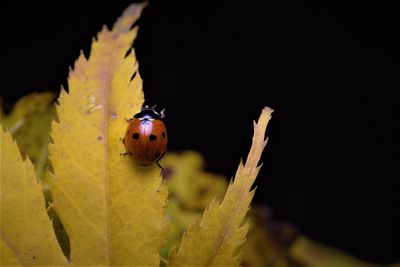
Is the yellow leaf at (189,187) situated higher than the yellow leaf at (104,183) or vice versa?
the yellow leaf at (189,187)

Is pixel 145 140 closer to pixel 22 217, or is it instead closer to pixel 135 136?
pixel 135 136

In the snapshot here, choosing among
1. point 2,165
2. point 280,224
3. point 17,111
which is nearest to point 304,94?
point 280,224

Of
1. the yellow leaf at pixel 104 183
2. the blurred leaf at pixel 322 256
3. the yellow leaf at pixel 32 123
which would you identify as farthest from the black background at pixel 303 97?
the yellow leaf at pixel 104 183

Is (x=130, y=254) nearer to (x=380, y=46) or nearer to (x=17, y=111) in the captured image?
(x=17, y=111)

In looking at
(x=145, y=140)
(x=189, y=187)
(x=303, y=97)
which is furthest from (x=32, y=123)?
(x=303, y=97)

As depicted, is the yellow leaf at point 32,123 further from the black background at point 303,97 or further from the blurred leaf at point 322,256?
the black background at point 303,97

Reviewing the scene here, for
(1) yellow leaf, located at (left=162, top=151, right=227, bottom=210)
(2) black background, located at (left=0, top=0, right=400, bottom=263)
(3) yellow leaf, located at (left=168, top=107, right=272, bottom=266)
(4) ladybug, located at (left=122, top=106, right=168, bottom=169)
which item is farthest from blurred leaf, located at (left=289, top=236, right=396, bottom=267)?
(2) black background, located at (left=0, top=0, right=400, bottom=263)

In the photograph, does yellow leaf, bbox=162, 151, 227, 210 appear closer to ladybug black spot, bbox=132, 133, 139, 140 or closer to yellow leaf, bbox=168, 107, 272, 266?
ladybug black spot, bbox=132, 133, 139, 140
